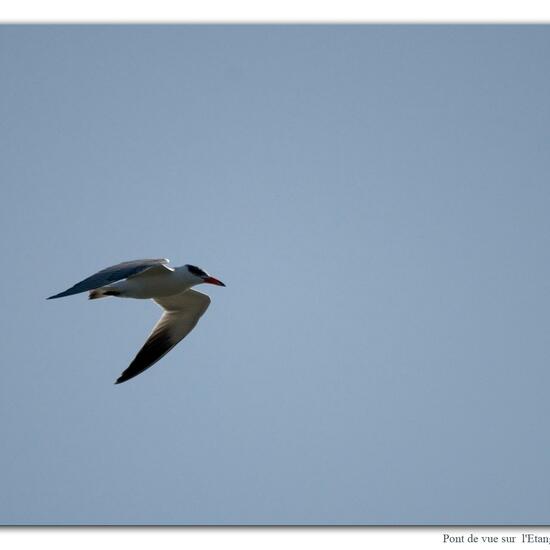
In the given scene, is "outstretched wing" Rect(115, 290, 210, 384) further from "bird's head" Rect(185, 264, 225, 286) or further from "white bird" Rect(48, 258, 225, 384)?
"bird's head" Rect(185, 264, 225, 286)

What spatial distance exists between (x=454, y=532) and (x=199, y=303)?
4.86m

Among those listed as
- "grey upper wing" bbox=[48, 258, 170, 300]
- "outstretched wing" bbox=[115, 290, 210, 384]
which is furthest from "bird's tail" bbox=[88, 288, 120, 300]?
"outstretched wing" bbox=[115, 290, 210, 384]

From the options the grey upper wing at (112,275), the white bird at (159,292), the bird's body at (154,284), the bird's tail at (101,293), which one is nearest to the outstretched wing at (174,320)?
the white bird at (159,292)

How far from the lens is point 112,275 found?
12500 millimetres

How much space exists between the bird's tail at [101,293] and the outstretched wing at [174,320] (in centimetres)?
121

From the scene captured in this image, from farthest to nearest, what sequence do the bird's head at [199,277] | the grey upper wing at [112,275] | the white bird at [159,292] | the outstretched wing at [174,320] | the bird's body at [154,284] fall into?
1. the outstretched wing at [174,320]
2. the bird's head at [199,277]
3. the bird's body at [154,284]
4. the white bird at [159,292]
5. the grey upper wing at [112,275]

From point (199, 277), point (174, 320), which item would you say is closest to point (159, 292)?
point (199, 277)

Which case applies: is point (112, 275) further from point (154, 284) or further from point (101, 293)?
point (154, 284)

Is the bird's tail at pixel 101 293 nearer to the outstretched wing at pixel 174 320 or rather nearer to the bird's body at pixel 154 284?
the bird's body at pixel 154 284

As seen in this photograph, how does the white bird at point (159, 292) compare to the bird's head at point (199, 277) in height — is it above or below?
below

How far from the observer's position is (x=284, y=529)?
39.5ft

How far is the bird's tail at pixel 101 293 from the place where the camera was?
13.6 meters
